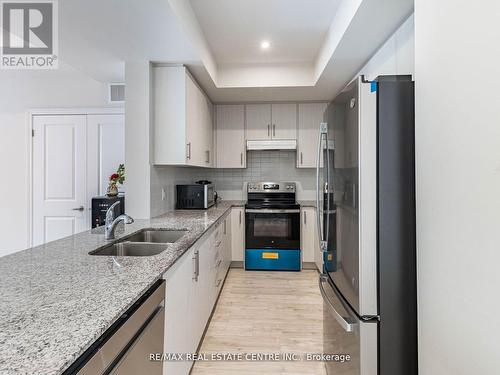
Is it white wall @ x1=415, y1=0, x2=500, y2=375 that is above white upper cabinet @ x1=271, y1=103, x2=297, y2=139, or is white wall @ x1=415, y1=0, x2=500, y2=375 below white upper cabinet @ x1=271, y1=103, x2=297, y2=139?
below

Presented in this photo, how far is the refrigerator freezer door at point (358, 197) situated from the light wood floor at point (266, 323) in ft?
2.92

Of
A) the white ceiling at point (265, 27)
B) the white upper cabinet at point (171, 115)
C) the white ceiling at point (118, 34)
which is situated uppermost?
the white ceiling at point (265, 27)

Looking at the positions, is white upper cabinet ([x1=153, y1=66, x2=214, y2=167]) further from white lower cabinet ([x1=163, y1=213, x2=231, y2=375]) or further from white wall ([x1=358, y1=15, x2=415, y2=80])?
white wall ([x1=358, y1=15, x2=415, y2=80])

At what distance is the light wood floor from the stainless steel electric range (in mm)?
239

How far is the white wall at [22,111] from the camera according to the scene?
11.2 ft

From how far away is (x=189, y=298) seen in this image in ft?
5.72

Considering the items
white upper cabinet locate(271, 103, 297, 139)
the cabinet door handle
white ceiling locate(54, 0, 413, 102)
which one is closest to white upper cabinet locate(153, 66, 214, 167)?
white ceiling locate(54, 0, 413, 102)

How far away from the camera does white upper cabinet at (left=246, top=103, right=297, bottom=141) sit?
13.4ft

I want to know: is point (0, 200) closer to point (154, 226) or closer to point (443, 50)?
point (154, 226)

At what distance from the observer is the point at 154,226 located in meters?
2.21

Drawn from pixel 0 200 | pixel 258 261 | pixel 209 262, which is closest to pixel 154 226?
pixel 209 262

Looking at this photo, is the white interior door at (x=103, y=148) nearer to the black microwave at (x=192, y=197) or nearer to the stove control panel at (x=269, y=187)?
the black microwave at (x=192, y=197)

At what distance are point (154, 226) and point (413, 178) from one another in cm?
179

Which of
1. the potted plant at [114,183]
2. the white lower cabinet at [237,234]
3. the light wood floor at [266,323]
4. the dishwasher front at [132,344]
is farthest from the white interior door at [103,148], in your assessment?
the dishwasher front at [132,344]
